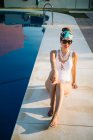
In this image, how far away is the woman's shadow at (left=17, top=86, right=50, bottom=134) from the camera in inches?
189

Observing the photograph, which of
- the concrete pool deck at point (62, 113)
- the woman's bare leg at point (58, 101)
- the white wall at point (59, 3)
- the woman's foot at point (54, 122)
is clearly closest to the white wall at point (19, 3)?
the white wall at point (59, 3)

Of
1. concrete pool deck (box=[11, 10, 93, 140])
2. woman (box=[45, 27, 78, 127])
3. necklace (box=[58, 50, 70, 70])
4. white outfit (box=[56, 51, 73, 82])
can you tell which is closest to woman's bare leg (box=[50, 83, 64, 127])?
woman (box=[45, 27, 78, 127])

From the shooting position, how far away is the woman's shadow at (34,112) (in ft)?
15.8

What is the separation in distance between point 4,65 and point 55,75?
433 centimetres

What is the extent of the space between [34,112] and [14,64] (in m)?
4.10

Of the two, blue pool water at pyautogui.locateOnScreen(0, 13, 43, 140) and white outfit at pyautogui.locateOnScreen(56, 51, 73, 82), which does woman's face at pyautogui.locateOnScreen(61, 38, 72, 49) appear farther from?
blue pool water at pyautogui.locateOnScreen(0, 13, 43, 140)

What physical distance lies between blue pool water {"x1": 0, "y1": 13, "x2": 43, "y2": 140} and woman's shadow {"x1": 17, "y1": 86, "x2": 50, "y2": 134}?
1.24 ft

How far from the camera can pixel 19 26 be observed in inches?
623

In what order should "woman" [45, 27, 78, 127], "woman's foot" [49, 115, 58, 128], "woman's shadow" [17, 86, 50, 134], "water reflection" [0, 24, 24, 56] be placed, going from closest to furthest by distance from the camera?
1. "woman's foot" [49, 115, 58, 128]
2. "woman's shadow" [17, 86, 50, 134]
3. "woman" [45, 27, 78, 127]
4. "water reflection" [0, 24, 24, 56]

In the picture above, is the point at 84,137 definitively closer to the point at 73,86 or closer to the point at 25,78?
the point at 73,86

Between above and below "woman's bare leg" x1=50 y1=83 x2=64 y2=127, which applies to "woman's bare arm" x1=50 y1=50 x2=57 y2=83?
above

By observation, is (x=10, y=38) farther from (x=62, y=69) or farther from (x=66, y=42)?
(x=66, y=42)

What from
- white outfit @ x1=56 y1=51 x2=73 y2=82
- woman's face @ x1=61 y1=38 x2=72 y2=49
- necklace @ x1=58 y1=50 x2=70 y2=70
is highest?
woman's face @ x1=61 y1=38 x2=72 y2=49

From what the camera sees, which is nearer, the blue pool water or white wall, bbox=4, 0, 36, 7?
the blue pool water
